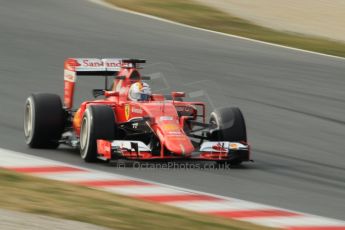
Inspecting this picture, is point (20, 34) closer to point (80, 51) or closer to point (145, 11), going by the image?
point (80, 51)

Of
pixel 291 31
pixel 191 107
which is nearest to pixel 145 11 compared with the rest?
pixel 291 31

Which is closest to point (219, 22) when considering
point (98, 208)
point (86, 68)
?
point (86, 68)

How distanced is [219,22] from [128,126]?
1296cm

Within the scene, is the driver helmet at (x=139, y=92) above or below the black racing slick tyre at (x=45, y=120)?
above

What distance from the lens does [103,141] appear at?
1145 centimetres

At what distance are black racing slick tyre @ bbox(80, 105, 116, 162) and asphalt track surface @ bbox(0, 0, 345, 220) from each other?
18 cm

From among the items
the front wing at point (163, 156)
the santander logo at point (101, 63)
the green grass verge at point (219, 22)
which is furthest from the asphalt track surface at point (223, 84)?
the santander logo at point (101, 63)

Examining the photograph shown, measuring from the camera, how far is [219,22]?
24547 mm

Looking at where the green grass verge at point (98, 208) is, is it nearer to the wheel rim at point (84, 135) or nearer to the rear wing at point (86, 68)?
the wheel rim at point (84, 135)

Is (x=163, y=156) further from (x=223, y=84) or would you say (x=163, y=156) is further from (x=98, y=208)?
(x=223, y=84)

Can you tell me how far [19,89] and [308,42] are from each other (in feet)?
27.5

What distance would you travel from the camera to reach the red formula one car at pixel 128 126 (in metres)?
11.4

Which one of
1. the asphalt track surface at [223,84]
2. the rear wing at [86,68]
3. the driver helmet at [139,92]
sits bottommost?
the asphalt track surface at [223,84]

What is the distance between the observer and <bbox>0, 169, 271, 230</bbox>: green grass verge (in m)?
8.03
